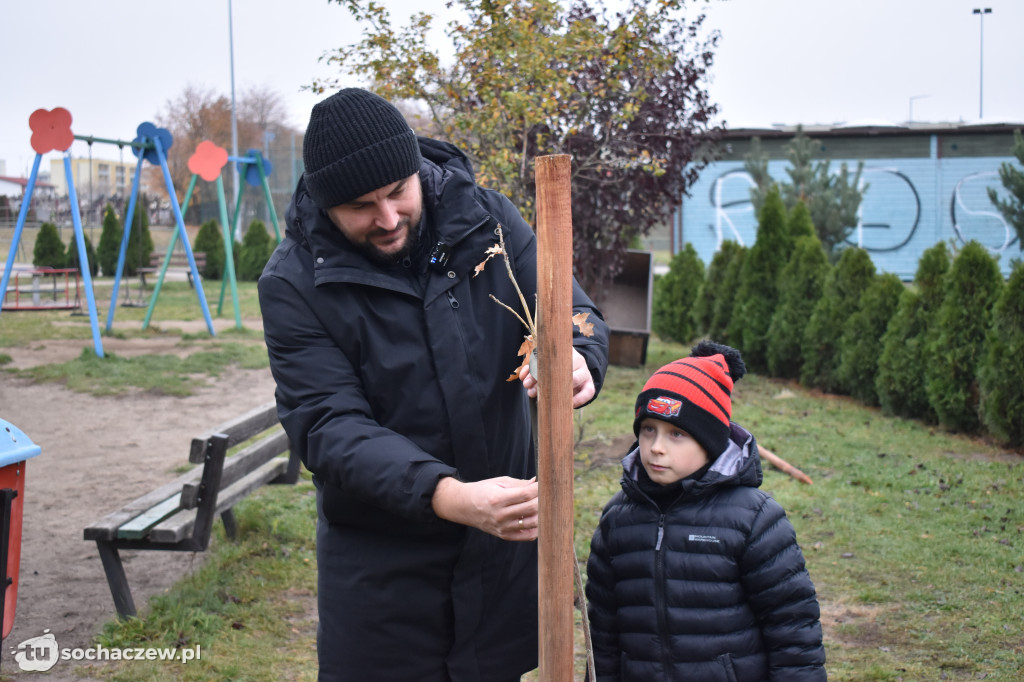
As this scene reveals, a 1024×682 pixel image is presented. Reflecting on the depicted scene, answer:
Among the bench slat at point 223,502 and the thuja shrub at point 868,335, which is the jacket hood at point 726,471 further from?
the thuja shrub at point 868,335

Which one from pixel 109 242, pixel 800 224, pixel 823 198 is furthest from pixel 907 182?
pixel 109 242

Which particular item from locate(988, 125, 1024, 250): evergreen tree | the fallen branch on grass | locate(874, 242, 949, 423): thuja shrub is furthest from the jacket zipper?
locate(988, 125, 1024, 250): evergreen tree

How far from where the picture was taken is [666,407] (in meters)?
2.25

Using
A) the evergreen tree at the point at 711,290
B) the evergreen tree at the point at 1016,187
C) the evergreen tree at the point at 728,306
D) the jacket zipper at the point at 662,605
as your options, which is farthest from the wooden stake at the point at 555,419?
the evergreen tree at the point at 1016,187

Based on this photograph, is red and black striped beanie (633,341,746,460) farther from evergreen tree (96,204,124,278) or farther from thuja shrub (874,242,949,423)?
evergreen tree (96,204,124,278)

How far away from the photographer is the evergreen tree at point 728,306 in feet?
33.1

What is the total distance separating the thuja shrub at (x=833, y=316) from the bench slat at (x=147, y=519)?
6437 mm

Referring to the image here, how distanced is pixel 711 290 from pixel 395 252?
9.46m

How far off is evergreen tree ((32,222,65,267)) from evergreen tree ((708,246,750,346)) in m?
16.7

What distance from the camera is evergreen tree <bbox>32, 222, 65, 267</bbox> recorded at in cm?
2072

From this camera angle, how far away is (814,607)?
2.09 m

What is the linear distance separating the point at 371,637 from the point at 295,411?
509 mm

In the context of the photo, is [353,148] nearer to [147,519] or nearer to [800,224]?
[147,519]

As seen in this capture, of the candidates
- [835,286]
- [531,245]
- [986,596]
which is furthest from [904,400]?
[531,245]
